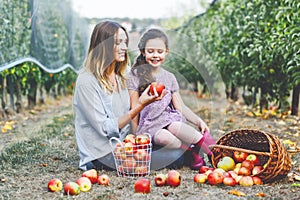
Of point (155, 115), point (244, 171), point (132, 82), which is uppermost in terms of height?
point (132, 82)

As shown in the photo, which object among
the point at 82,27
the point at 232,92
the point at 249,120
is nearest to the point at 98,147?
the point at 249,120

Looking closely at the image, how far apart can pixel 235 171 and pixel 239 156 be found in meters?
0.19

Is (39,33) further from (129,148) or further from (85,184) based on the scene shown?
(85,184)

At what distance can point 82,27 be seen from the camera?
13680mm

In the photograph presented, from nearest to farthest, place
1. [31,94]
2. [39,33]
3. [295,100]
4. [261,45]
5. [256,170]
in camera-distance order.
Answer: [256,170]
[261,45]
[295,100]
[39,33]
[31,94]

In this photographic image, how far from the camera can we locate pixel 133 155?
10.6ft

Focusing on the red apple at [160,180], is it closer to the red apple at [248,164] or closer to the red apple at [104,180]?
the red apple at [104,180]

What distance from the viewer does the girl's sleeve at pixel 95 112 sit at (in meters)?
3.35

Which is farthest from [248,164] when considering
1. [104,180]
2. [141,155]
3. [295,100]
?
[295,100]

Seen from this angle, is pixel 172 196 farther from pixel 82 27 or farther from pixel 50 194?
pixel 82 27

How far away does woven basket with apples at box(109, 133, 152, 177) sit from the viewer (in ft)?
10.6

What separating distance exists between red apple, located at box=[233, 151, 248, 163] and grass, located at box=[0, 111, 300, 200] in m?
0.35

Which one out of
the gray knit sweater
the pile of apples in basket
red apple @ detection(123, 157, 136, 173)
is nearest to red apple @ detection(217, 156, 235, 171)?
the pile of apples in basket

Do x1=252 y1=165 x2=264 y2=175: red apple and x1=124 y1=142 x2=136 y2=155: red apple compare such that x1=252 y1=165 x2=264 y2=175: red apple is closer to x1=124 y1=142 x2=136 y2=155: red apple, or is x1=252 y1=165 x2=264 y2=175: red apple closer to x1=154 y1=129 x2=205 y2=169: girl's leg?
x1=154 y1=129 x2=205 y2=169: girl's leg
